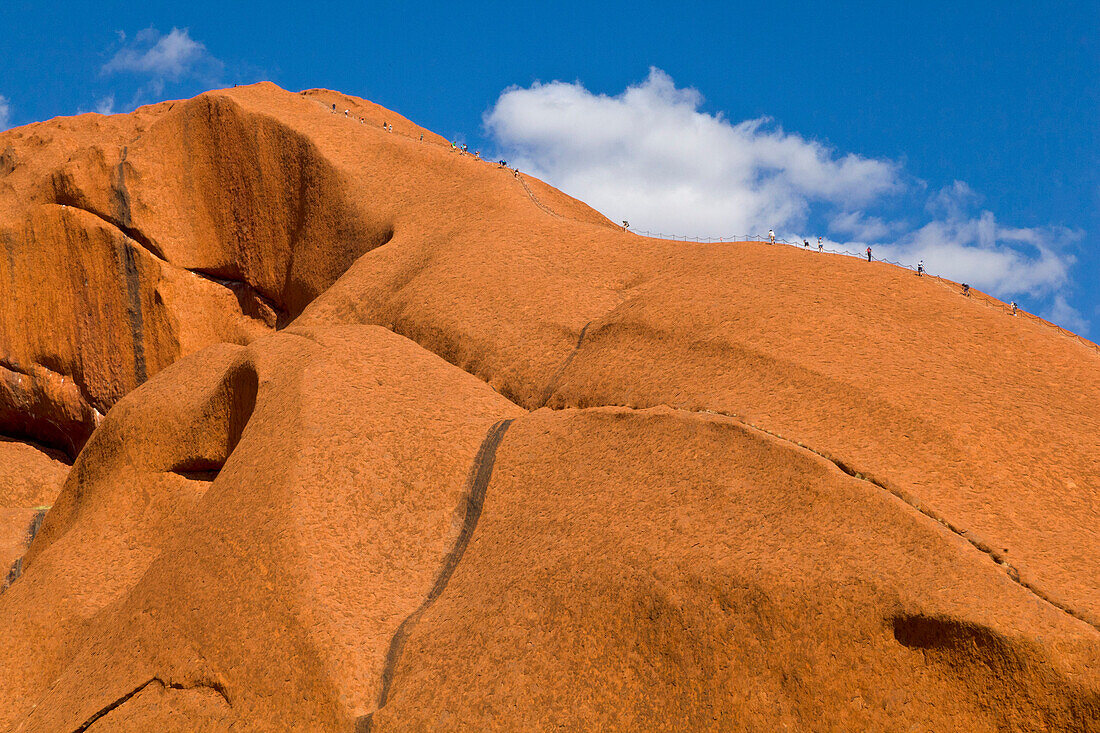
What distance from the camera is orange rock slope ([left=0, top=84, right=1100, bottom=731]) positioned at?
42.1 ft

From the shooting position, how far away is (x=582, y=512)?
16.1 m

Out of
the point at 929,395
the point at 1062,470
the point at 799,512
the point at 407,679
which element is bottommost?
the point at 407,679

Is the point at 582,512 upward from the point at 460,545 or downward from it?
upward

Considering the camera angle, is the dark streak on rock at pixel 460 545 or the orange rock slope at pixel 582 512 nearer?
the orange rock slope at pixel 582 512

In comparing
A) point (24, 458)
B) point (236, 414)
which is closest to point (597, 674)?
point (236, 414)

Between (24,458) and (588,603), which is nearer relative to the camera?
(588,603)

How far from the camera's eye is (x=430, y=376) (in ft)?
68.6

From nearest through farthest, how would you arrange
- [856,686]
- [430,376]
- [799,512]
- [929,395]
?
[856,686]
[799,512]
[929,395]
[430,376]

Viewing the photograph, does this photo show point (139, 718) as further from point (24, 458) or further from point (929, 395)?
point (24, 458)

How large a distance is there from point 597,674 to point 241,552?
22.9ft

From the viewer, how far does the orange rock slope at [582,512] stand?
12.8 meters

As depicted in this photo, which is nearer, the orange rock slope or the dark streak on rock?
the orange rock slope

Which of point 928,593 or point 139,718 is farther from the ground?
point 928,593

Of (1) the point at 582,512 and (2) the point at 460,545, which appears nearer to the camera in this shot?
(1) the point at 582,512
